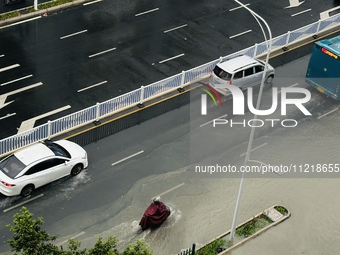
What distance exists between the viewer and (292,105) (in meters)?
34.7

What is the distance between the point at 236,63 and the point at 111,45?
7.24m

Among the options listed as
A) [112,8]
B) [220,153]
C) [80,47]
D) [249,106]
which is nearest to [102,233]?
[220,153]

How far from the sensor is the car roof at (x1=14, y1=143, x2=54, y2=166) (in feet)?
90.5

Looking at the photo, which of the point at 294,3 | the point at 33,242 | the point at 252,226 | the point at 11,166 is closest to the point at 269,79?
the point at 294,3

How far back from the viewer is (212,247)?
26141mm

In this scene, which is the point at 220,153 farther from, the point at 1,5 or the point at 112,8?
the point at 1,5

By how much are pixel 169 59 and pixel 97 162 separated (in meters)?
9.21

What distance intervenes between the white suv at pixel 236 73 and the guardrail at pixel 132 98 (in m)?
0.81

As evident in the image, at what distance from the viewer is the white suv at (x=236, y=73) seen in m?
34.2

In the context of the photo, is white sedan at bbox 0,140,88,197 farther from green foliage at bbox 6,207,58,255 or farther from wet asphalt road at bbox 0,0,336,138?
green foliage at bbox 6,207,58,255

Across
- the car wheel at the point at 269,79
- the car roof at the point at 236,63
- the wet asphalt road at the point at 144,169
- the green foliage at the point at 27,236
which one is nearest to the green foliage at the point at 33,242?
the green foliage at the point at 27,236

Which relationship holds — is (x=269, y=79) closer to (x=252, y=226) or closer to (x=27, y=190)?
(x=252, y=226)

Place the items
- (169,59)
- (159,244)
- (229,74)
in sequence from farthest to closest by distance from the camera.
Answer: (169,59) → (229,74) → (159,244)

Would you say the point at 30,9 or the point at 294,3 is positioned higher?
the point at 30,9
